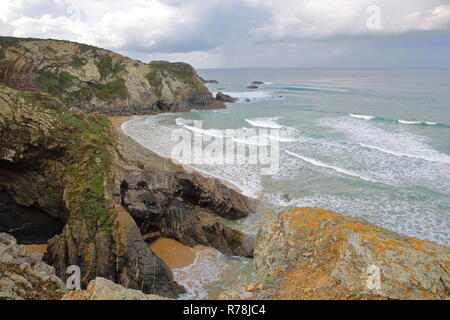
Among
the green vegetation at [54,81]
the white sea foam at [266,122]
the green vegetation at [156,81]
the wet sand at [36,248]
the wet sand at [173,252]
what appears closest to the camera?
the wet sand at [36,248]

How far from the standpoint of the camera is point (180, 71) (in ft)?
191

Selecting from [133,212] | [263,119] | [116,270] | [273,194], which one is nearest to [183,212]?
[133,212]

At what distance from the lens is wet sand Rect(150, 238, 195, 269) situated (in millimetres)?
10695

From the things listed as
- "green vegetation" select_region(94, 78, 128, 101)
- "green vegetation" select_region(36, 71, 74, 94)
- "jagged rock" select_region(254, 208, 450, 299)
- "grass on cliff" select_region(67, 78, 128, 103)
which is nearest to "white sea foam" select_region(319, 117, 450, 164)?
"jagged rock" select_region(254, 208, 450, 299)

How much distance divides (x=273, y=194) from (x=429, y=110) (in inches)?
1549

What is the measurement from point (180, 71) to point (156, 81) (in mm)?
8030

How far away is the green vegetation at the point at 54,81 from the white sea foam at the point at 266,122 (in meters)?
28.0

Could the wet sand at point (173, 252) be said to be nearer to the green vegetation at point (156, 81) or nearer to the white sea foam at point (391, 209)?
the white sea foam at point (391, 209)

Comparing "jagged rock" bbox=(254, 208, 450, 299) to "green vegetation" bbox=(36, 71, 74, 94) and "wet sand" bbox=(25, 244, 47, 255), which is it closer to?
"wet sand" bbox=(25, 244, 47, 255)

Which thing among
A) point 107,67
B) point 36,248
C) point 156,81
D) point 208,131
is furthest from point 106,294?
point 107,67

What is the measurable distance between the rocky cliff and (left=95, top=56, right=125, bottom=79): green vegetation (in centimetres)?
4065

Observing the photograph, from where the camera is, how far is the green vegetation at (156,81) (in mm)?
51059

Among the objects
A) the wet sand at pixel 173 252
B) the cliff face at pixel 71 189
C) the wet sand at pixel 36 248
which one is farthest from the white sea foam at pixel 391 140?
the wet sand at pixel 36 248
